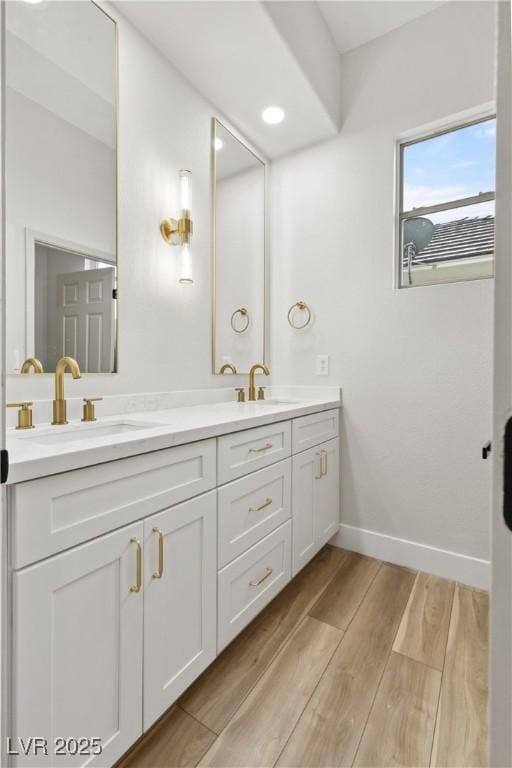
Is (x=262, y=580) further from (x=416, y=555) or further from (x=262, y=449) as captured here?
(x=416, y=555)

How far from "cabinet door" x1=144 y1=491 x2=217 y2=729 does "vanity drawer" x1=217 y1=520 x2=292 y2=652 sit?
0.19 feet

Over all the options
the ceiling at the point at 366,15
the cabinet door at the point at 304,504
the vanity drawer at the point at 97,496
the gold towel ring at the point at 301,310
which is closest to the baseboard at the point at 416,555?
the cabinet door at the point at 304,504

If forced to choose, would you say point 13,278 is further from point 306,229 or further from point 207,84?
point 306,229

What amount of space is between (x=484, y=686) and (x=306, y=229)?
2.32m

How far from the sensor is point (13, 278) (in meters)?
1.24

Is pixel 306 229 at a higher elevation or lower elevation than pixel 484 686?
higher

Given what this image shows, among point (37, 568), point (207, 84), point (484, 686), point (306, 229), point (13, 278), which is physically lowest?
point (484, 686)

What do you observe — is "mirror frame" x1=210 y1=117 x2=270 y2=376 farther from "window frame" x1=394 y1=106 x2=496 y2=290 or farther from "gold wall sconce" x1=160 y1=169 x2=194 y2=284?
"window frame" x1=394 y1=106 x2=496 y2=290

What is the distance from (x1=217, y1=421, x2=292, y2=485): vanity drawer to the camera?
1.26 meters

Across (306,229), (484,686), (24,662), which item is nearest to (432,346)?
(306,229)

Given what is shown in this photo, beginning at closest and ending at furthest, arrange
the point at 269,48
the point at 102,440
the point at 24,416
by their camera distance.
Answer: the point at 102,440, the point at 24,416, the point at 269,48

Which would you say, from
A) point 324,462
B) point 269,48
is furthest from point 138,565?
point 269,48

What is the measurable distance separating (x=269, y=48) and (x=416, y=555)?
8.33ft

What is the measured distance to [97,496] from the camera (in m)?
0.87
